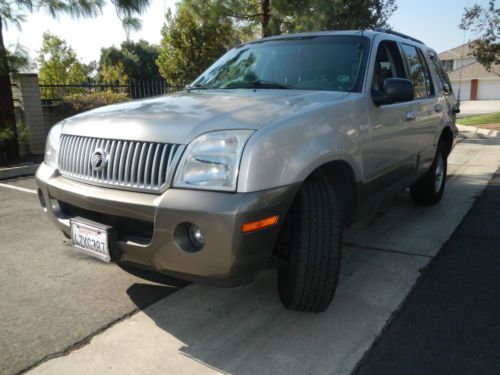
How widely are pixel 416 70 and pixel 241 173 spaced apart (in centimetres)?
302

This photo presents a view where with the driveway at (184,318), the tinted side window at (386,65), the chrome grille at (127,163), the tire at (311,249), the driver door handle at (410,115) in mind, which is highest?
the tinted side window at (386,65)

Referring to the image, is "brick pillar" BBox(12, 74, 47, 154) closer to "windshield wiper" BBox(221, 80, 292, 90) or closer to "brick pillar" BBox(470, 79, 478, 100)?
"windshield wiper" BBox(221, 80, 292, 90)

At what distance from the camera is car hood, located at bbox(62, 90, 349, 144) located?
2.34 meters

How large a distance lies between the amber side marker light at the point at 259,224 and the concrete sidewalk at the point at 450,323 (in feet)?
2.76

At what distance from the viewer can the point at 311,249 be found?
8.10 ft

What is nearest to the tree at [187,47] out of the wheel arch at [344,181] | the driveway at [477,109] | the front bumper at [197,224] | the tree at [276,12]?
the tree at [276,12]

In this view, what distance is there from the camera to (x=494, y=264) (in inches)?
140

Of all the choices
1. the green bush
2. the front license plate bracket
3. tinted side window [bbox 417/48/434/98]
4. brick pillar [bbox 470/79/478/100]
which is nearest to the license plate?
the front license plate bracket

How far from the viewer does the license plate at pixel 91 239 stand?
243 cm

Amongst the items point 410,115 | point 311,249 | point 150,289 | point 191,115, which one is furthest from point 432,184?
point 191,115

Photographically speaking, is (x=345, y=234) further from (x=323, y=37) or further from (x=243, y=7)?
(x=243, y=7)

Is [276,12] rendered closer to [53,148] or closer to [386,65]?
[386,65]

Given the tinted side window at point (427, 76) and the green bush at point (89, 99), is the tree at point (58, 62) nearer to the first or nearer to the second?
the green bush at point (89, 99)

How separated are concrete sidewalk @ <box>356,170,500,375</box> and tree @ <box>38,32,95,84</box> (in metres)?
25.0
